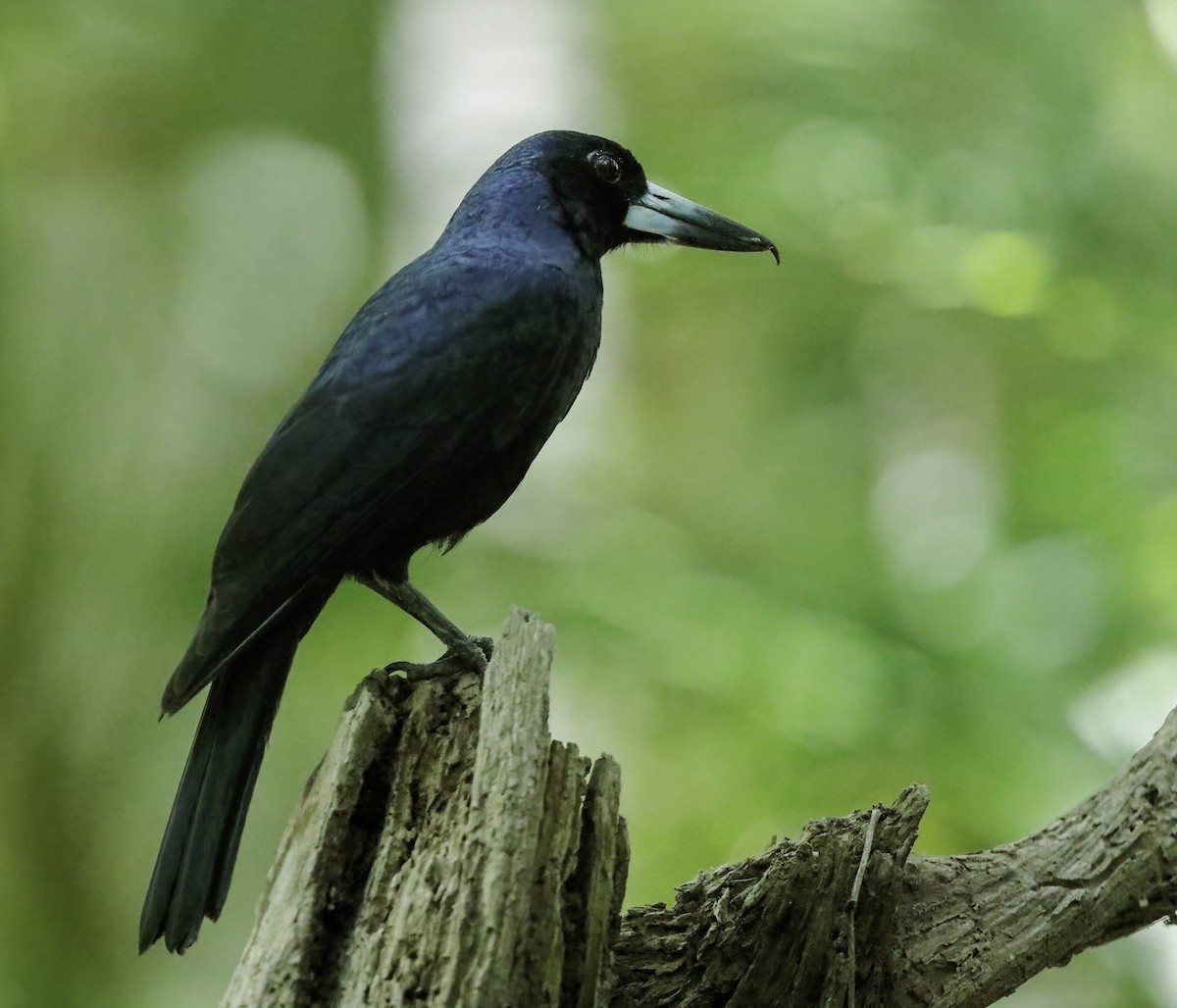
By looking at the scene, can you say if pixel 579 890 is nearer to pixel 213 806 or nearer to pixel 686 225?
pixel 213 806

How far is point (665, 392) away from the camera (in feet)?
17.8

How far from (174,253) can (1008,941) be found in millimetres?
4171

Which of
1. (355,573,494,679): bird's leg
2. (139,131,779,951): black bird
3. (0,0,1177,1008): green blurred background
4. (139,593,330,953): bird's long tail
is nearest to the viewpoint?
(139,593,330,953): bird's long tail

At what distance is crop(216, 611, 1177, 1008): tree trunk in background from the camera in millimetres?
1862

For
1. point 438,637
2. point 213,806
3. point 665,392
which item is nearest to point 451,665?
point 438,637

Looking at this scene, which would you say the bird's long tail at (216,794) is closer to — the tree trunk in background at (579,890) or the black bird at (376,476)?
the black bird at (376,476)

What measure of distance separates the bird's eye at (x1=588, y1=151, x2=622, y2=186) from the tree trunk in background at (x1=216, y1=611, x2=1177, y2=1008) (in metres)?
1.43

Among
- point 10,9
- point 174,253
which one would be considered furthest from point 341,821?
point 10,9

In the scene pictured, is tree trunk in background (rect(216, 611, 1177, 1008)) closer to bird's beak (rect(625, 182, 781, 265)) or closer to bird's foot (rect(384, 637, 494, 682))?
bird's foot (rect(384, 637, 494, 682))

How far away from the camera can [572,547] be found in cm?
496

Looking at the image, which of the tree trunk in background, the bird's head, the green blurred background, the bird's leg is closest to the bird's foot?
the bird's leg

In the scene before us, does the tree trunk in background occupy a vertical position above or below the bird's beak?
below

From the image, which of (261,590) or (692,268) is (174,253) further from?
(261,590)

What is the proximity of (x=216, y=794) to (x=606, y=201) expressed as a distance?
5.58ft
